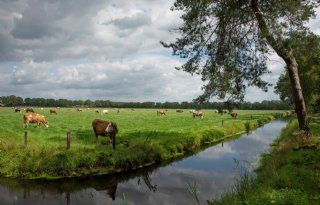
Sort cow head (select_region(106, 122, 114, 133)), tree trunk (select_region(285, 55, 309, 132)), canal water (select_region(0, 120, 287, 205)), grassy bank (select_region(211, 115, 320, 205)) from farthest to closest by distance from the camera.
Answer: cow head (select_region(106, 122, 114, 133))
tree trunk (select_region(285, 55, 309, 132))
canal water (select_region(0, 120, 287, 205))
grassy bank (select_region(211, 115, 320, 205))

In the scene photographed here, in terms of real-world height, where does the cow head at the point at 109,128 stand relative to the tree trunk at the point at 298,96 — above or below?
below

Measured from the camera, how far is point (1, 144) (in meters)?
20.8

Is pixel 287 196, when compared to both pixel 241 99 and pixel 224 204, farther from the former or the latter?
pixel 241 99

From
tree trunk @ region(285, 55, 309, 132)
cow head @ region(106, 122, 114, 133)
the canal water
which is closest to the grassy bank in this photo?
the canal water

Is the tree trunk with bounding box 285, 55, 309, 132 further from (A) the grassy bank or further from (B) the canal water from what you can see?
(B) the canal water

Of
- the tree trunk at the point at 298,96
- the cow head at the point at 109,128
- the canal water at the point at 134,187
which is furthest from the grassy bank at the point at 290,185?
the cow head at the point at 109,128

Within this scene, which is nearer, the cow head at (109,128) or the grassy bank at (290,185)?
the grassy bank at (290,185)

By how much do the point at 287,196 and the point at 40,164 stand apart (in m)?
14.4

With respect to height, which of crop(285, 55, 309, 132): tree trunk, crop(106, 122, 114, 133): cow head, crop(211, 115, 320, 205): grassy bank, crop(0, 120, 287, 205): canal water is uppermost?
crop(285, 55, 309, 132): tree trunk

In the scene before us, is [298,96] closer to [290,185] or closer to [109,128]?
[290,185]

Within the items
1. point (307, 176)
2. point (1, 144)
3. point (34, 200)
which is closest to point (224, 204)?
point (307, 176)

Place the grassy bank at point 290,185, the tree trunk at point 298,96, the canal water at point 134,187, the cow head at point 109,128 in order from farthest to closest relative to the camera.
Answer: the cow head at point 109,128, the tree trunk at point 298,96, the canal water at point 134,187, the grassy bank at point 290,185

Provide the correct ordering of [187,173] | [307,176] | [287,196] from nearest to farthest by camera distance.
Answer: [287,196] → [307,176] → [187,173]

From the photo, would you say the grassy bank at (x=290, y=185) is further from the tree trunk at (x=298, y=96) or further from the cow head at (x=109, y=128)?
the cow head at (x=109, y=128)
